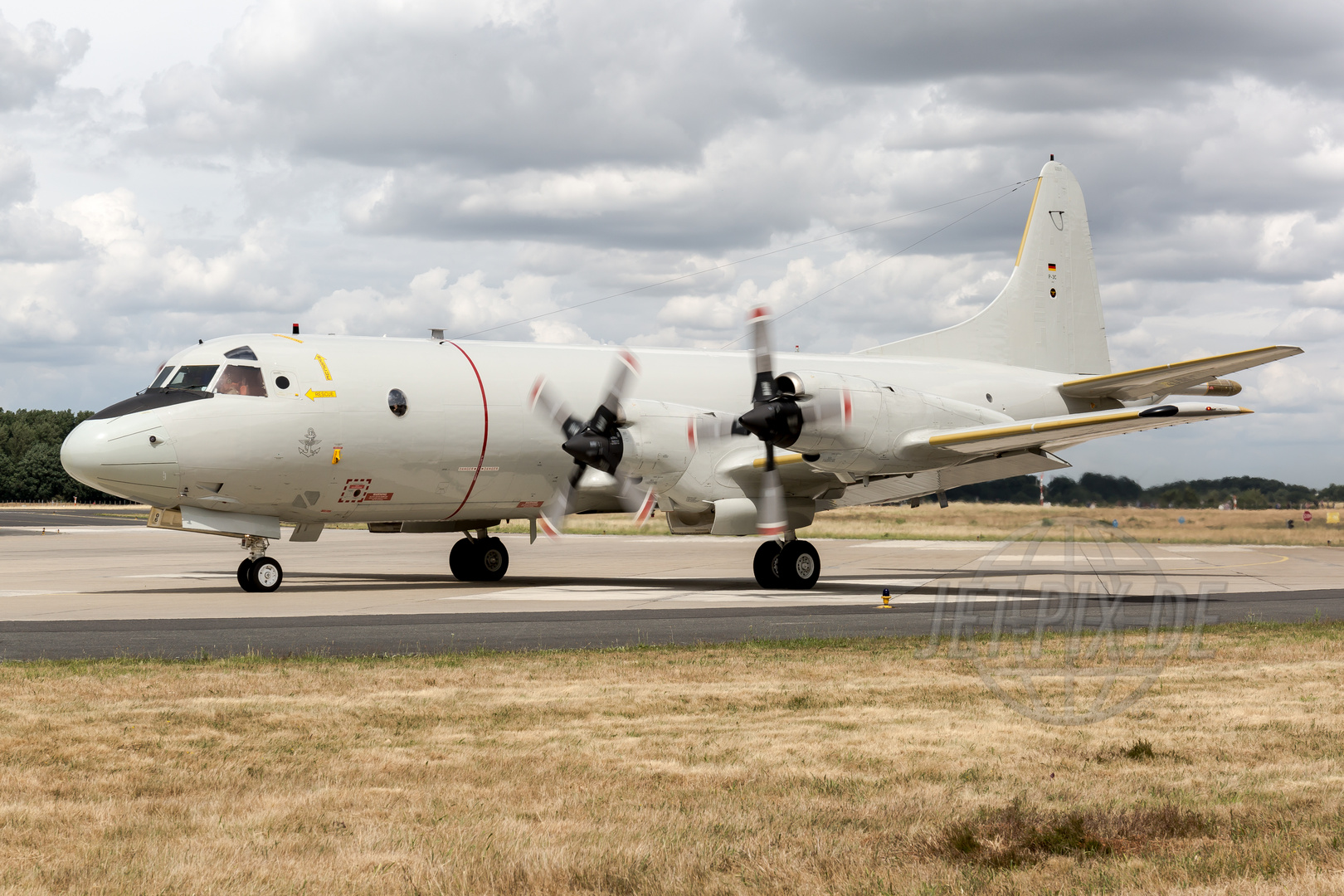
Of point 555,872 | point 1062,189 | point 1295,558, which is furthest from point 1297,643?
point 1295,558

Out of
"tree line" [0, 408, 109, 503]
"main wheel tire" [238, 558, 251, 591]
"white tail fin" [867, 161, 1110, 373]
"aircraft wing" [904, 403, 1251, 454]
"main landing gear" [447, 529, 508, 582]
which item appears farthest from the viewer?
"tree line" [0, 408, 109, 503]

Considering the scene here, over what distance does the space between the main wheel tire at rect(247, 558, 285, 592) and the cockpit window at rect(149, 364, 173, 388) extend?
385 centimetres

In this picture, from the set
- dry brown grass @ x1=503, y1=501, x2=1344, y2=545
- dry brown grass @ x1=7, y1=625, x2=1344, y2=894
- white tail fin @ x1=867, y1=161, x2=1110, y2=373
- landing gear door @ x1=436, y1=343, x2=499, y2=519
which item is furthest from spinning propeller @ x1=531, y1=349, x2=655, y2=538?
dry brown grass @ x1=7, y1=625, x2=1344, y2=894

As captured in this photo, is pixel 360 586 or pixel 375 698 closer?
pixel 375 698

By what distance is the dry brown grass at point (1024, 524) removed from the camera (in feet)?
67.0

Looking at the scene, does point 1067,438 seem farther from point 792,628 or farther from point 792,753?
point 792,753

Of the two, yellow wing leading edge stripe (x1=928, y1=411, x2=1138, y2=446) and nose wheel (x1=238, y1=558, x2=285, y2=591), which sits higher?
yellow wing leading edge stripe (x1=928, y1=411, x2=1138, y2=446)

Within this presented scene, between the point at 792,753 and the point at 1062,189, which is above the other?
the point at 1062,189

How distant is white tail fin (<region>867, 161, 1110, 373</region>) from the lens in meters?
28.6

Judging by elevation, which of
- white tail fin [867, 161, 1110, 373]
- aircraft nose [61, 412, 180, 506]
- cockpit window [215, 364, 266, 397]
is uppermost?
white tail fin [867, 161, 1110, 373]

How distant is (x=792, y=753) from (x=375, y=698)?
408 cm

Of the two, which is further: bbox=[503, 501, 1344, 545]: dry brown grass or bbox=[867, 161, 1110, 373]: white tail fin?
bbox=[867, 161, 1110, 373]: white tail fin

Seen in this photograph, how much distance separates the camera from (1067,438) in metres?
22.5

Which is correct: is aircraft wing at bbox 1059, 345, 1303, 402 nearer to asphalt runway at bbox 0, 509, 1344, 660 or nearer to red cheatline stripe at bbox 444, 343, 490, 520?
asphalt runway at bbox 0, 509, 1344, 660
